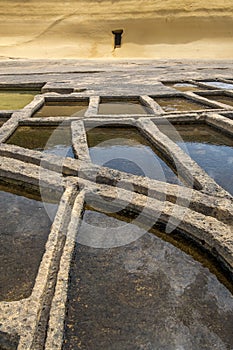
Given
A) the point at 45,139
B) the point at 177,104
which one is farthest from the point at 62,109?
the point at 177,104

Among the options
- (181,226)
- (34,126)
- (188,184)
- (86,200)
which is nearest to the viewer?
(181,226)

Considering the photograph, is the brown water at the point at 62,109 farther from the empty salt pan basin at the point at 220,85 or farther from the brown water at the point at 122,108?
the empty salt pan basin at the point at 220,85

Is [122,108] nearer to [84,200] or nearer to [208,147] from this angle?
[208,147]

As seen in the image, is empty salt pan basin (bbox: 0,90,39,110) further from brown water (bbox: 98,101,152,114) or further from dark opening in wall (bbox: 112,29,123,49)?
dark opening in wall (bbox: 112,29,123,49)

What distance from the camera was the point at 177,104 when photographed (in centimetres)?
523

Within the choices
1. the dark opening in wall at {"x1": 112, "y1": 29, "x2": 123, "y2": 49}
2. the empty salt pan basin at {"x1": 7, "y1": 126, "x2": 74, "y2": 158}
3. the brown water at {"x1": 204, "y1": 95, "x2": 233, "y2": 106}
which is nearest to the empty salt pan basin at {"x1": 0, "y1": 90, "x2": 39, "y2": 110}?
the empty salt pan basin at {"x1": 7, "y1": 126, "x2": 74, "y2": 158}

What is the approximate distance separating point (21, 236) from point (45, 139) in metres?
1.81

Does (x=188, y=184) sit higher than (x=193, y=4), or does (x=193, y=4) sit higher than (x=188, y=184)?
(x=193, y=4)

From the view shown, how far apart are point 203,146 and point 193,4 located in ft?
67.7

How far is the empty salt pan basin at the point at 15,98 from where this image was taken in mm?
5285

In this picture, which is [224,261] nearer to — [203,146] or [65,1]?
[203,146]

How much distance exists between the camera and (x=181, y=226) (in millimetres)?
1921

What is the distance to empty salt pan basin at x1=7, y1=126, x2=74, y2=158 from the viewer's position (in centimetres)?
321

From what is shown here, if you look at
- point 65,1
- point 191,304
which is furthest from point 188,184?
point 65,1
